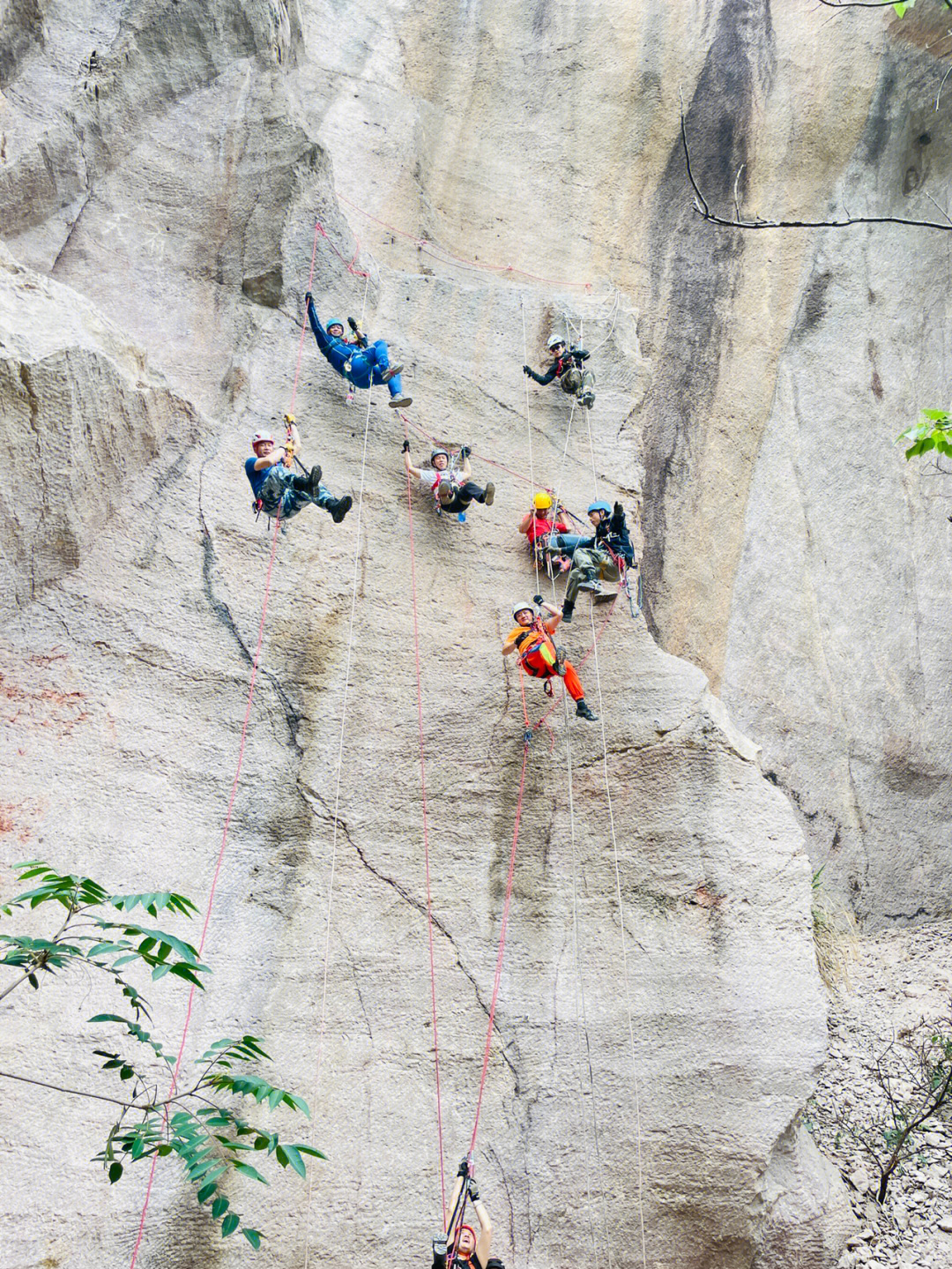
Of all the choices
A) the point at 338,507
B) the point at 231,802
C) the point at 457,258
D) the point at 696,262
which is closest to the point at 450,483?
the point at 338,507

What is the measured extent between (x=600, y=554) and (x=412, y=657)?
2.03 m

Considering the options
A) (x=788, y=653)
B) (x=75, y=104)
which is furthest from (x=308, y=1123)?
(x=75, y=104)

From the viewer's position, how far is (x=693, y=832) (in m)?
8.36

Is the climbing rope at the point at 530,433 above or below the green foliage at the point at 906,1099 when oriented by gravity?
above

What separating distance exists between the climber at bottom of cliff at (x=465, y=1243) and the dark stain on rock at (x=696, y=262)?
6.56 metres

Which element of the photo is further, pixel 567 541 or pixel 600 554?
pixel 567 541

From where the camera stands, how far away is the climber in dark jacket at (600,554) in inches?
373

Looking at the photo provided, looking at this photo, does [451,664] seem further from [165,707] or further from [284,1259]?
[284,1259]

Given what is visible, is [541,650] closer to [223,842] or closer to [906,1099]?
[223,842]

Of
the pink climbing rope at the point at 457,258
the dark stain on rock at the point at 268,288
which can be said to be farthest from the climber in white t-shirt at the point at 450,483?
the pink climbing rope at the point at 457,258

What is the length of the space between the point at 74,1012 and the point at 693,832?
4.79 meters

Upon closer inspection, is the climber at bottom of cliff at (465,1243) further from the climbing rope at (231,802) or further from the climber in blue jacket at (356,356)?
the climber in blue jacket at (356,356)

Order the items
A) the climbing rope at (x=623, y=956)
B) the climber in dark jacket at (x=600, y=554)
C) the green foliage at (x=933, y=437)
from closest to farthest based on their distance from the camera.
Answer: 1. the green foliage at (x=933, y=437)
2. the climbing rope at (x=623, y=956)
3. the climber in dark jacket at (x=600, y=554)

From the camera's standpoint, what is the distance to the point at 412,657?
9227 millimetres
